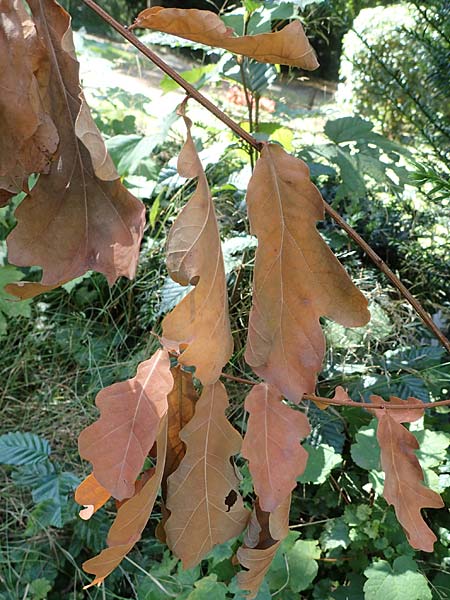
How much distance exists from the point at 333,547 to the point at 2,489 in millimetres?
842

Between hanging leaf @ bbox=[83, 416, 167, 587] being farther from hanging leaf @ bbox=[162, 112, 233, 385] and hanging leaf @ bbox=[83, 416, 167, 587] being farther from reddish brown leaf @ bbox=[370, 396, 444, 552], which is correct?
reddish brown leaf @ bbox=[370, 396, 444, 552]

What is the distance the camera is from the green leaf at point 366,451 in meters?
1.25

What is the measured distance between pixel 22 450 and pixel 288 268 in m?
1.11

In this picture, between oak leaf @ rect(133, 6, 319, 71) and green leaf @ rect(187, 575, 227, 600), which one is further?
green leaf @ rect(187, 575, 227, 600)

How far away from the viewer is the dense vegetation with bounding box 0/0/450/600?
1.24 meters

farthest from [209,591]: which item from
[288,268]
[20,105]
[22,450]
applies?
[20,105]

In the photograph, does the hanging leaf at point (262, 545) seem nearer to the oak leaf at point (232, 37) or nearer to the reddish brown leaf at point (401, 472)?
the reddish brown leaf at point (401, 472)

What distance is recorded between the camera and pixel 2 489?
158 centimetres

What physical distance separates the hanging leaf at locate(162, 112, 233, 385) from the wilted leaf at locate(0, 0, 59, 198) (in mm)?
101

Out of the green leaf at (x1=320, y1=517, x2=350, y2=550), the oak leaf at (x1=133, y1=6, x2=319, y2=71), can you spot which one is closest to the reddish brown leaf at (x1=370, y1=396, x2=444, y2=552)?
the oak leaf at (x1=133, y1=6, x2=319, y2=71)

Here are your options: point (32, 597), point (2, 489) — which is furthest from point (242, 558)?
point (2, 489)

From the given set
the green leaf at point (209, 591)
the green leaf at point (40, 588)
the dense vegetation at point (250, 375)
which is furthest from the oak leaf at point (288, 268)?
the green leaf at point (40, 588)

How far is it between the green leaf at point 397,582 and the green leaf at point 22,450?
744 mm

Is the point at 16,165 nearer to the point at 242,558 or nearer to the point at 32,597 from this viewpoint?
the point at 242,558
